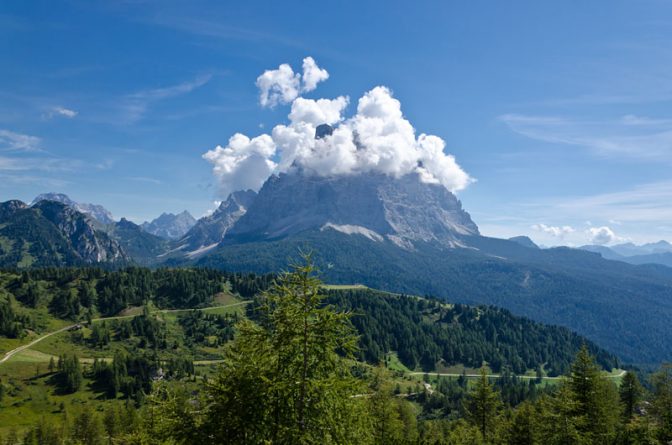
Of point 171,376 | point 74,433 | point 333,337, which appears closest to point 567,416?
point 333,337

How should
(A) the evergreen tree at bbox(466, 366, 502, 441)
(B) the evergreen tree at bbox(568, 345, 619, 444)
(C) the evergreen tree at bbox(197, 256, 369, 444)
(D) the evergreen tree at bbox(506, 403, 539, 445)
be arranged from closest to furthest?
(C) the evergreen tree at bbox(197, 256, 369, 444) → (B) the evergreen tree at bbox(568, 345, 619, 444) → (D) the evergreen tree at bbox(506, 403, 539, 445) → (A) the evergreen tree at bbox(466, 366, 502, 441)

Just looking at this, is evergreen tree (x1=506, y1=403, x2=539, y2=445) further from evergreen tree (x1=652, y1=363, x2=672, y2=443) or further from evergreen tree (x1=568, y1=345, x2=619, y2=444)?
evergreen tree (x1=652, y1=363, x2=672, y2=443)

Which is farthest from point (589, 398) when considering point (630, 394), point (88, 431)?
point (88, 431)

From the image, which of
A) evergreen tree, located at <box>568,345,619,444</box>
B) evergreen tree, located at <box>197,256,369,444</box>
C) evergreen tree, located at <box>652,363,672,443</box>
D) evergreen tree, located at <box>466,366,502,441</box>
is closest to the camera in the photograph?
evergreen tree, located at <box>197,256,369,444</box>

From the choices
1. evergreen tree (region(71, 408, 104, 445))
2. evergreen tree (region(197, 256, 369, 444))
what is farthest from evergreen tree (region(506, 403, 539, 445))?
evergreen tree (region(71, 408, 104, 445))

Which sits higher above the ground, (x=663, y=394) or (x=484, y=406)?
(x=484, y=406)

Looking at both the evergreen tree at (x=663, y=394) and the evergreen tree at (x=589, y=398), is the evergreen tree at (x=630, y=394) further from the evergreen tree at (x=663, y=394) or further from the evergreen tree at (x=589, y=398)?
the evergreen tree at (x=589, y=398)

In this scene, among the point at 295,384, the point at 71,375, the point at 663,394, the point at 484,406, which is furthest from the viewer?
the point at 71,375

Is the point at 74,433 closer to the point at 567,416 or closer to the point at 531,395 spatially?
the point at 567,416

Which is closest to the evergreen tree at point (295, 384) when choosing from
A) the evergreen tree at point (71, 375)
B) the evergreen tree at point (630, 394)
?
the evergreen tree at point (630, 394)

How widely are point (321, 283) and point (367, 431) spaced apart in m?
8.42

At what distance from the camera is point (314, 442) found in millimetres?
20281

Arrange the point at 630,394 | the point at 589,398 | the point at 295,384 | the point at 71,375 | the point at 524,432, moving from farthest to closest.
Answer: the point at 71,375, the point at 630,394, the point at 524,432, the point at 589,398, the point at 295,384

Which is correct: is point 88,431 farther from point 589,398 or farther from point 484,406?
point 589,398
